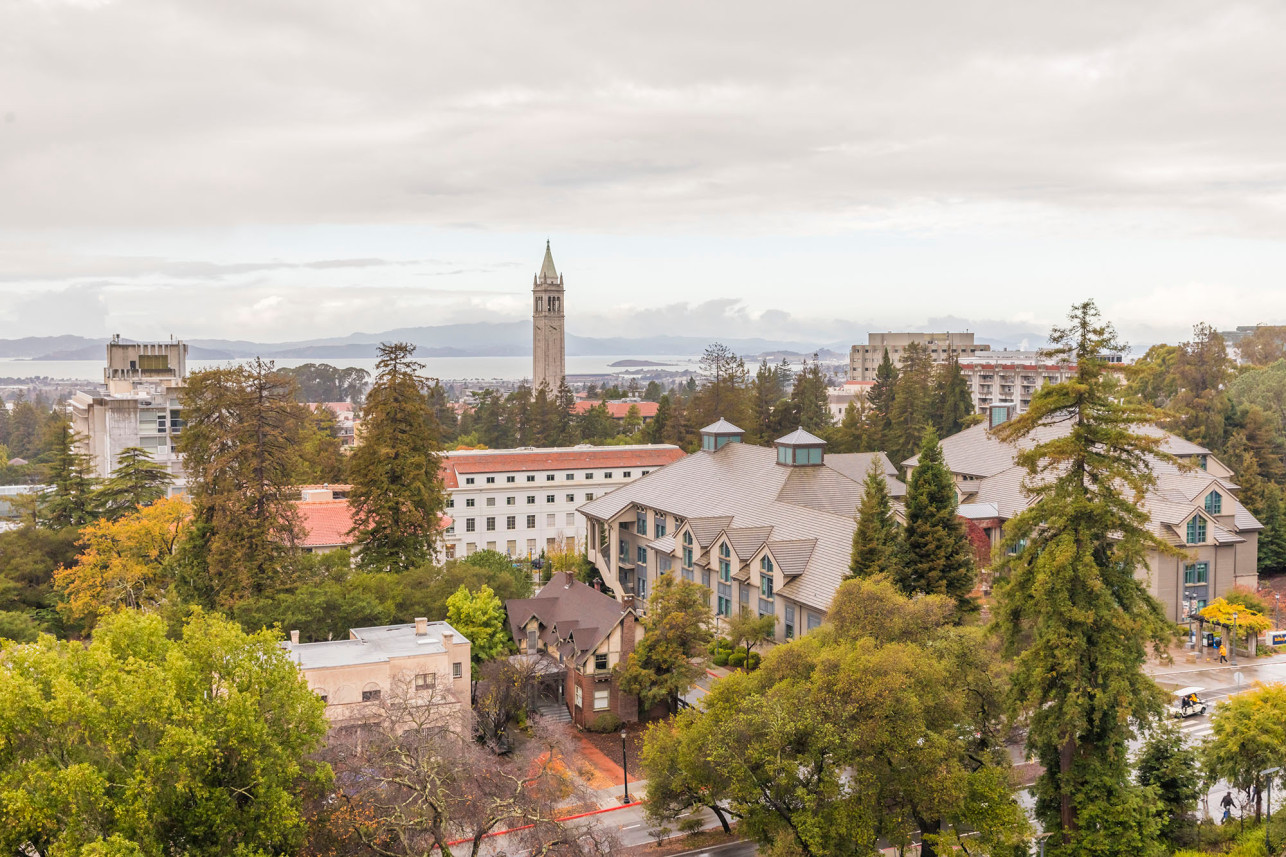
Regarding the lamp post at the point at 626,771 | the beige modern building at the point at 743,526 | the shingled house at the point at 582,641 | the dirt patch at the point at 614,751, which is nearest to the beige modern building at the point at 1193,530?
the beige modern building at the point at 743,526

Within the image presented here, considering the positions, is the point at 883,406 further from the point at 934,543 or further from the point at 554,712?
the point at 554,712

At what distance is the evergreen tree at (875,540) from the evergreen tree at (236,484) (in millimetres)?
25037

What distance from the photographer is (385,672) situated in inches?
1465

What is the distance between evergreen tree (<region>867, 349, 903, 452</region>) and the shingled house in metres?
47.6

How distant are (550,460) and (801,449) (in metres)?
24.0

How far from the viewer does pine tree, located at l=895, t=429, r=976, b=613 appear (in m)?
44.5

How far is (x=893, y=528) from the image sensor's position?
46375 mm

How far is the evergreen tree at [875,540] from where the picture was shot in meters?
43.8

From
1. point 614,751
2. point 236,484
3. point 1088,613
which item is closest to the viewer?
point 1088,613

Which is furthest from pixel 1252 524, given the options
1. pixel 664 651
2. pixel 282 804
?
pixel 282 804

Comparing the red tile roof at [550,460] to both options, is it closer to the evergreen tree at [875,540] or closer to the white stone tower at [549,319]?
the evergreen tree at [875,540]

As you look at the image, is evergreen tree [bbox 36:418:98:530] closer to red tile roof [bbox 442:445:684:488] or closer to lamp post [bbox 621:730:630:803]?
red tile roof [bbox 442:445:684:488]

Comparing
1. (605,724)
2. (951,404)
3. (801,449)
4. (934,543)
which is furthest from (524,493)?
(951,404)

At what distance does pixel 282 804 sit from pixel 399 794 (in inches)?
181
